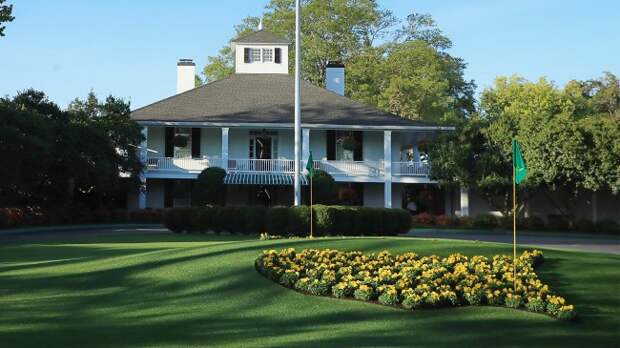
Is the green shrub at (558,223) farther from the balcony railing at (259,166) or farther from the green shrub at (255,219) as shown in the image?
the green shrub at (255,219)

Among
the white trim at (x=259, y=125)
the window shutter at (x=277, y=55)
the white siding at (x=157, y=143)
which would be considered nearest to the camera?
the white trim at (x=259, y=125)

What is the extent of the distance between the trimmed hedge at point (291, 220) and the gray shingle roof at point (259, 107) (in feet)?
52.7

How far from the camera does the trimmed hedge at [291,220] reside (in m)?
24.0

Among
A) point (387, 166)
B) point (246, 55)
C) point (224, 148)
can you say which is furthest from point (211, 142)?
point (387, 166)

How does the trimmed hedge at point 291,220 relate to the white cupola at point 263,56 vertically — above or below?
below

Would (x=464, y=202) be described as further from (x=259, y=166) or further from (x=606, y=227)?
(x=259, y=166)

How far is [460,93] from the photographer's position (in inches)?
2709

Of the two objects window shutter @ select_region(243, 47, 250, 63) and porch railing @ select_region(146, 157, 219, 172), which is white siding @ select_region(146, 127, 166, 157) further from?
window shutter @ select_region(243, 47, 250, 63)

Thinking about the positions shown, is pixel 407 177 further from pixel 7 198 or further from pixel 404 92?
pixel 7 198

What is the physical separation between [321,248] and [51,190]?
94.8ft

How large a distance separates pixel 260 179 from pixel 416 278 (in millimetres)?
30982

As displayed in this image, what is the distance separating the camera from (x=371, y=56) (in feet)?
204

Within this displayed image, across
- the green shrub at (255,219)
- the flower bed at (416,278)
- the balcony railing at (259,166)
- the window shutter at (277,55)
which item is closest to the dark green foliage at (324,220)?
the green shrub at (255,219)

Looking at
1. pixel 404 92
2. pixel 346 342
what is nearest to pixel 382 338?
pixel 346 342
